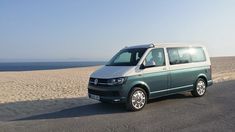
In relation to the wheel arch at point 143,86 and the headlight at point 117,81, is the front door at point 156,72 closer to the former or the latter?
the wheel arch at point 143,86

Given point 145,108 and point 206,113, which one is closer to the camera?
point 206,113

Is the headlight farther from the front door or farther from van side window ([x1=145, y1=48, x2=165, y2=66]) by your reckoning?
van side window ([x1=145, y1=48, x2=165, y2=66])

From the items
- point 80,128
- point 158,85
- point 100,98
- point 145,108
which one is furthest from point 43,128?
point 158,85

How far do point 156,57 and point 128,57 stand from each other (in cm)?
93

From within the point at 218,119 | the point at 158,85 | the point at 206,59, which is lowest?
the point at 218,119

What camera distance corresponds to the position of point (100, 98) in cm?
980

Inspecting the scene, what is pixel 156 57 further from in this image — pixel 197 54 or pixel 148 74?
pixel 197 54

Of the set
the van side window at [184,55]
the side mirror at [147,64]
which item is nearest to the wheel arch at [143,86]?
the side mirror at [147,64]

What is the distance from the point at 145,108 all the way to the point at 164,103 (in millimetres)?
1029

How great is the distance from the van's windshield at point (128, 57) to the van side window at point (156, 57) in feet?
0.83

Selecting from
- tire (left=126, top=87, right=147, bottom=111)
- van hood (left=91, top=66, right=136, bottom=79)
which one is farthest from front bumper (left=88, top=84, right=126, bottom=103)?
van hood (left=91, top=66, right=136, bottom=79)

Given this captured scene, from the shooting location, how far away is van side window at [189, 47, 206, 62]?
1177 centimetres

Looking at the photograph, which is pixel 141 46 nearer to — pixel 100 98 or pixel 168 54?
pixel 168 54

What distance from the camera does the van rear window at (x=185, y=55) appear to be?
35.9 feet
